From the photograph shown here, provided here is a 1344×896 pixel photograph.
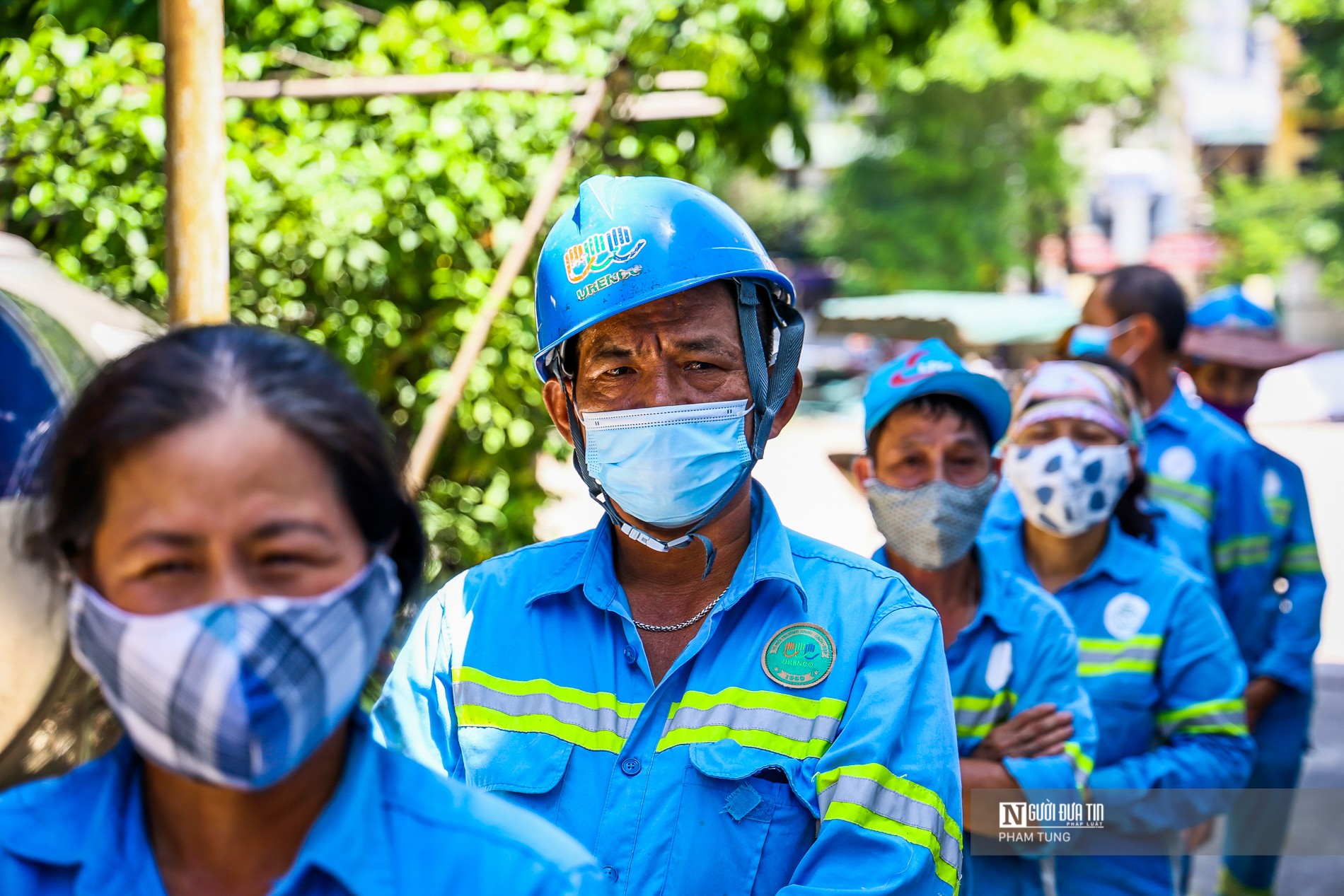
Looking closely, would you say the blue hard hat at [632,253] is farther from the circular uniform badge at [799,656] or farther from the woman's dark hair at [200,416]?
the woman's dark hair at [200,416]

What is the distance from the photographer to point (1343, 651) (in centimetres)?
920

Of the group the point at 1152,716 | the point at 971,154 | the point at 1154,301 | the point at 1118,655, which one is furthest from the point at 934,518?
the point at 971,154

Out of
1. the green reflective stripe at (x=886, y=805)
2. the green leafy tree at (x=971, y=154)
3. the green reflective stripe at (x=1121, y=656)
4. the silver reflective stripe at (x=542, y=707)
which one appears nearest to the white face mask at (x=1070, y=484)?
the green reflective stripe at (x=1121, y=656)

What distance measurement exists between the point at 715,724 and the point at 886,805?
0.27m

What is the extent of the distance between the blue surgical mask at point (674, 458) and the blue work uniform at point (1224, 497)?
2.91 m

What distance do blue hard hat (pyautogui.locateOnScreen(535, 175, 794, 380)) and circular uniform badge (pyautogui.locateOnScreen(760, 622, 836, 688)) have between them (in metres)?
0.58

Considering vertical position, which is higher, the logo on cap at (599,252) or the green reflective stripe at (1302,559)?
the logo on cap at (599,252)

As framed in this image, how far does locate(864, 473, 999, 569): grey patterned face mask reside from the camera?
304 cm

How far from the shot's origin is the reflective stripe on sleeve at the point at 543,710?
2055 mm

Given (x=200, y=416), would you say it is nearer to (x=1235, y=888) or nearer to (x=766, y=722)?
(x=766, y=722)

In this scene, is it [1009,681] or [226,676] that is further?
[1009,681]

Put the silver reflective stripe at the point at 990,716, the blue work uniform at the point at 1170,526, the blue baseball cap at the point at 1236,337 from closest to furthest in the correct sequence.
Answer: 1. the silver reflective stripe at the point at 990,716
2. the blue work uniform at the point at 1170,526
3. the blue baseball cap at the point at 1236,337

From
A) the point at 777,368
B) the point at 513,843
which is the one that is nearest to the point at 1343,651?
the point at 777,368

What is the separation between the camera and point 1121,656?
336 centimetres
